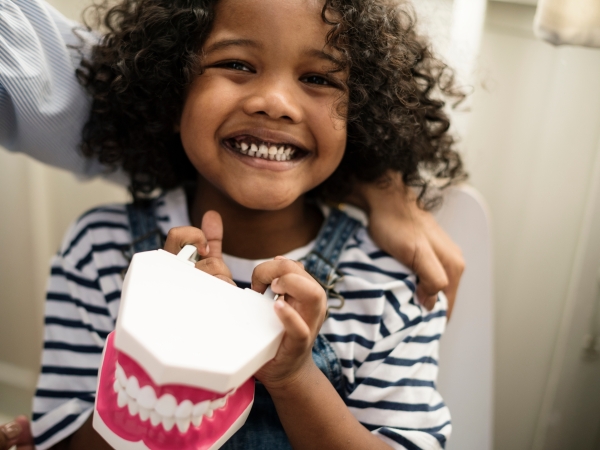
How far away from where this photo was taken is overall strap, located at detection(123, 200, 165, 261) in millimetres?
707

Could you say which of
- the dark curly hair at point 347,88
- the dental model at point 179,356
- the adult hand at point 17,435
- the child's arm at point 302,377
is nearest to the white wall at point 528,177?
the dark curly hair at point 347,88

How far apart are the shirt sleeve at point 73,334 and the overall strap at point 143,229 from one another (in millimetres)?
28

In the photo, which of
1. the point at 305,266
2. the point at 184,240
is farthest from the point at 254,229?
the point at 184,240

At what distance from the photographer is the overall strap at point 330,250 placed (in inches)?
27.2

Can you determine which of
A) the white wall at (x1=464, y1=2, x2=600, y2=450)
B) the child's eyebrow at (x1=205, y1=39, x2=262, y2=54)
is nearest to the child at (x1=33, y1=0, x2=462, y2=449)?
the child's eyebrow at (x1=205, y1=39, x2=262, y2=54)

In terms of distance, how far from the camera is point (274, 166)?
621mm

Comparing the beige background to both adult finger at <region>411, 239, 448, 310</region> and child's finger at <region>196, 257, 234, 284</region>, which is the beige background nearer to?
adult finger at <region>411, 239, 448, 310</region>

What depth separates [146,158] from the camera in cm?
77

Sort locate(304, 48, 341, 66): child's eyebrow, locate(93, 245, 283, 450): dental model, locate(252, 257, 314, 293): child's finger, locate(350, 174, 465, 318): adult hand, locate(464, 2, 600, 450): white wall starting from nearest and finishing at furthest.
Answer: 1. locate(93, 245, 283, 450): dental model
2. locate(252, 257, 314, 293): child's finger
3. locate(304, 48, 341, 66): child's eyebrow
4. locate(350, 174, 465, 318): adult hand
5. locate(464, 2, 600, 450): white wall

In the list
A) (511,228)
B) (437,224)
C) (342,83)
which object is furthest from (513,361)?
(342,83)

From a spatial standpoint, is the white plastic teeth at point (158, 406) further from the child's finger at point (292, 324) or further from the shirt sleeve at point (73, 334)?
the shirt sleeve at point (73, 334)

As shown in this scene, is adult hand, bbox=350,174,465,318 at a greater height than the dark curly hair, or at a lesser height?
lesser

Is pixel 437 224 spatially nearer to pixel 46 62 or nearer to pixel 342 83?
pixel 342 83

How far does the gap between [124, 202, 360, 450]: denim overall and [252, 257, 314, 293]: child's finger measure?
0.17 m
